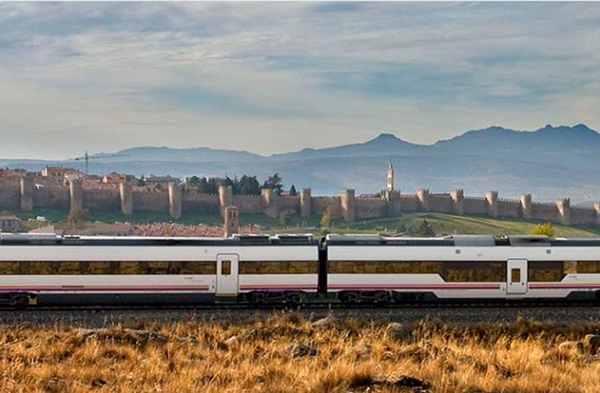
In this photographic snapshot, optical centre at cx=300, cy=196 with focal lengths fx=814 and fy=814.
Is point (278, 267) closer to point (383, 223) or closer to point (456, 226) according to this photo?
point (456, 226)

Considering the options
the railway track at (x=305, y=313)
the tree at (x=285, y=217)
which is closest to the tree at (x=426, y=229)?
the tree at (x=285, y=217)

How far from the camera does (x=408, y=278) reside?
2925cm

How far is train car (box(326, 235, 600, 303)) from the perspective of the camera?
95.4 feet

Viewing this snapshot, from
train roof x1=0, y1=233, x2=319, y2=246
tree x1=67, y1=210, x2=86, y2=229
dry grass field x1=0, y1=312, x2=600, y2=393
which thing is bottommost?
tree x1=67, y1=210, x2=86, y2=229

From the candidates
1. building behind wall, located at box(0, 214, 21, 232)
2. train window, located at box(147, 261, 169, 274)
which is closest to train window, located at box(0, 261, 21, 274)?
train window, located at box(147, 261, 169, 274)

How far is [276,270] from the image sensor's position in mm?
28891

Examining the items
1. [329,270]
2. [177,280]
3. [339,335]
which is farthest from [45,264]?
[339,335]

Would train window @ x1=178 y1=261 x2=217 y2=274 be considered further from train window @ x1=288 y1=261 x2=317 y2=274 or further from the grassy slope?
the grassy slope

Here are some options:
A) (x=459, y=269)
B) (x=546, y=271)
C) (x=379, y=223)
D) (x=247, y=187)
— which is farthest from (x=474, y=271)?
(x=247, y=187)

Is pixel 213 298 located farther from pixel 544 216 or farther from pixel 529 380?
pixel 544 216

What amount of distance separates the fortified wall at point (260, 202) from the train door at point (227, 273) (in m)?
141

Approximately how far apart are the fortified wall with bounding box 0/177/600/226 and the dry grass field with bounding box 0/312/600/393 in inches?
5863

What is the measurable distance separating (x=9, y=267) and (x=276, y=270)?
9234 millimetres

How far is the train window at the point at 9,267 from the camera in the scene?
28.1m
